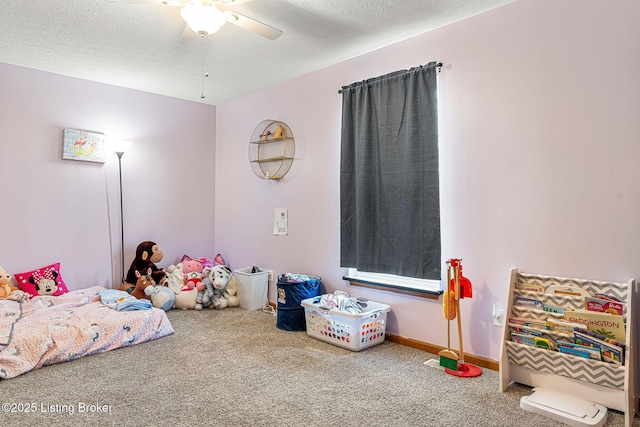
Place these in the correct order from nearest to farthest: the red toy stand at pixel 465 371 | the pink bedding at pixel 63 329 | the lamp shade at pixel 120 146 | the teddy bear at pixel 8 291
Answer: the red toy stand at pixel 465 371 < the pink bedding at pixel 63 329 < the teddy bear at pixel 8 291 < the lamp shade at pixel 120 146

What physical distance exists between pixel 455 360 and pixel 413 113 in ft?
5.48

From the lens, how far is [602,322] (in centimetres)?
206

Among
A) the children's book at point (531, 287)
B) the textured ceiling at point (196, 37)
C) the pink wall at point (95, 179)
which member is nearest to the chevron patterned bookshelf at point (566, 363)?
the children's book at point (531, 287)

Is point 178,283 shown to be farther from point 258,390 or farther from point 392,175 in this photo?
point 392,175

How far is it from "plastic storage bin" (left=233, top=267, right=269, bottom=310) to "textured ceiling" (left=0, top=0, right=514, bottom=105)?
76.0 inches

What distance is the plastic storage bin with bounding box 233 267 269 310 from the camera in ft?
13.4

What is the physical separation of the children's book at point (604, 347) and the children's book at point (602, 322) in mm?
54

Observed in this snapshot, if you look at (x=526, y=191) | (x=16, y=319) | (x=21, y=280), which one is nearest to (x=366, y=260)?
(x=526, y=191)

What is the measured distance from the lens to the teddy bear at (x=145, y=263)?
412 cm

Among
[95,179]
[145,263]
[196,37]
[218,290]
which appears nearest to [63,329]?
[145,263]

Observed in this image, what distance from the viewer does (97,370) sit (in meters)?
2.57

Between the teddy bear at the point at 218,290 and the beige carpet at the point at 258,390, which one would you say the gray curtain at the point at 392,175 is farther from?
the teddy bear at the point at 218,290

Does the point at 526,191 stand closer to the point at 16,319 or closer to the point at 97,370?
the point at 97,370

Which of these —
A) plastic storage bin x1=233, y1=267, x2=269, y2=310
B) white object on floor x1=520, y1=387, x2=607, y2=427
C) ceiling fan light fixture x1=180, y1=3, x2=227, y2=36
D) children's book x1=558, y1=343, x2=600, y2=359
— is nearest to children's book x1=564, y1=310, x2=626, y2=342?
children's book x1=558, y1=343, x2=600, y2=359
